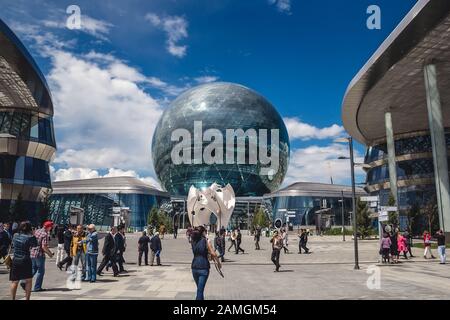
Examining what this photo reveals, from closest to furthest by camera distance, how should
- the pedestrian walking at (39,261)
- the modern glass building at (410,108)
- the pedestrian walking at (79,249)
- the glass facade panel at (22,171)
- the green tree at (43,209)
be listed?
the pedestrian walking at (39,261) → the pedestrian walking at (79,249) → the modern glass building at (410,108) → the glass facade panel at (22,171) → the green tree at (43,209)

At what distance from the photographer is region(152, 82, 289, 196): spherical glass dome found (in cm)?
9938

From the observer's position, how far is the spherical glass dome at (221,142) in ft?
326

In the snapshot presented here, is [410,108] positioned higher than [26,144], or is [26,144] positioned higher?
[410,108]

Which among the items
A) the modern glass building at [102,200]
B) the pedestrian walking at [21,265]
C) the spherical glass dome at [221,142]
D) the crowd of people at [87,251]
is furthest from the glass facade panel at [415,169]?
the pedestrian walking at [21,265]

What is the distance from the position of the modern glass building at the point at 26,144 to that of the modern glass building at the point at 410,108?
106 ft

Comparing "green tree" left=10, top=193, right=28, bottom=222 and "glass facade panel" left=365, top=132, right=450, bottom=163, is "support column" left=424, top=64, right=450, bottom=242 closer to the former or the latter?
"glass facade panel" left=365, top=132, right=450, bottom=163

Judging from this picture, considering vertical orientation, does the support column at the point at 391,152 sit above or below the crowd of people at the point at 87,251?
above

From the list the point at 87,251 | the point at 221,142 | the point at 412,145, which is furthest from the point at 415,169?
the point at 87,251

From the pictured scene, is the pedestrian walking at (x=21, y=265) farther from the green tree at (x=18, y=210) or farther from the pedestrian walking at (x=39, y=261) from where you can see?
the green tree at (x=18, y=210)

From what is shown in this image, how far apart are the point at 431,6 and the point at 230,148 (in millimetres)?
74541

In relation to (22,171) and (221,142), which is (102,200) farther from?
(22,171)

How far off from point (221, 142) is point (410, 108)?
179 ft

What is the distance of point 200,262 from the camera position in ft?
28.5

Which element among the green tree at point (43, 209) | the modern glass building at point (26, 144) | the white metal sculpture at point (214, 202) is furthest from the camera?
the white metal sculpture at point (214, 202)
